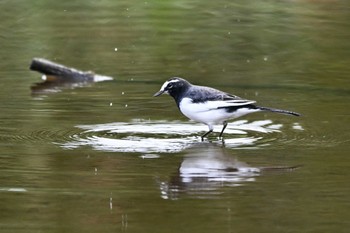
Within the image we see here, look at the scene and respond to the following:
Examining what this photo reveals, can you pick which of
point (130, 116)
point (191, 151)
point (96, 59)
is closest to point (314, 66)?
point (96, 59)

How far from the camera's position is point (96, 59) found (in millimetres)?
16344

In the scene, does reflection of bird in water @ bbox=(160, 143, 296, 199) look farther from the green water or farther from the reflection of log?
the reflection of log

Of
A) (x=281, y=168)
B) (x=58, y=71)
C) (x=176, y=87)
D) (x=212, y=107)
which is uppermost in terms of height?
(x=176, y=87)

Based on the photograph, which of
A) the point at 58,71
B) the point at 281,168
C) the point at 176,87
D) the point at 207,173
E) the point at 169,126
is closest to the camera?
the point at 207,173

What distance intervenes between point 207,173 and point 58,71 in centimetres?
578

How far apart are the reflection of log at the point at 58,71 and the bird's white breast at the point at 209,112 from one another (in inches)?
147

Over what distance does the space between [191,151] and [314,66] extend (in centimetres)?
540

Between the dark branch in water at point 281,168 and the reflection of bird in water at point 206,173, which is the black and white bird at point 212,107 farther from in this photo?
the dark branch in water at point 281,168

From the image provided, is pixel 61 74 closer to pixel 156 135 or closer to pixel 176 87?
pixel 176 87

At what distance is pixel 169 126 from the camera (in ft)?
38.4

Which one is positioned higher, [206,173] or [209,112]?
[209,112]

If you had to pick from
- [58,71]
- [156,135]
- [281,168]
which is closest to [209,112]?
[156,135]

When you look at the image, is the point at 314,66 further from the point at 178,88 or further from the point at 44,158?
the point at 44,158

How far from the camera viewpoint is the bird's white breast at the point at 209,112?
11.1m
